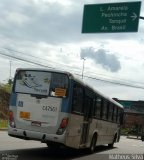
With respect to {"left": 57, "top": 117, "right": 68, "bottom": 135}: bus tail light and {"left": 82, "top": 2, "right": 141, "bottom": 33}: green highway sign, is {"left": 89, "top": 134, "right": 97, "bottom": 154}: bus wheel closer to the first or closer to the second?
{"left": 57, "top": 117, "right": 68, "bottom": 135}: bus tail light

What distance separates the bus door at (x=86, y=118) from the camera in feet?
60.9

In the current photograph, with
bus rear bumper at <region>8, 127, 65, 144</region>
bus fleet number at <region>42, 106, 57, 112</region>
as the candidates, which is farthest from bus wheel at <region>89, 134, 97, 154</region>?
bus fleet number at <region>42, 106, 57, 112</region>

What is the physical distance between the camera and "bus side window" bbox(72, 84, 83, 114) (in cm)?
1694

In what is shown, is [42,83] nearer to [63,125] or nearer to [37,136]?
[63,125]

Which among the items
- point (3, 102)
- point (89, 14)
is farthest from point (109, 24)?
point (3, 102)

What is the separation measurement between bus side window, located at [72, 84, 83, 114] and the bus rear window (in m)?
0.54

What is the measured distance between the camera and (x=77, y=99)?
Result: 1731 cm

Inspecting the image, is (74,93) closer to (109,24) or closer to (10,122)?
(10,122)

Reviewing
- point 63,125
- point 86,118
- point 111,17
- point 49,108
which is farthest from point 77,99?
point 111,17

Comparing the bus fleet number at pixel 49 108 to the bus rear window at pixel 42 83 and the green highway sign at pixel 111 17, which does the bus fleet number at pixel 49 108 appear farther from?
the green highway sign at pixel 111 17

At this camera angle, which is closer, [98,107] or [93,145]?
[98,107]

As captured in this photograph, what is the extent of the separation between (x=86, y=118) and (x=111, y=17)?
525 centimetres

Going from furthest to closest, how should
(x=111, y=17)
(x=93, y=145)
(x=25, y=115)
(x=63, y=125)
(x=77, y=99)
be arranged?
(x=111, y=17)
(x=93, y=145)
(x=77, y=99)
(x=25, y=115)
(x=63, y=125)

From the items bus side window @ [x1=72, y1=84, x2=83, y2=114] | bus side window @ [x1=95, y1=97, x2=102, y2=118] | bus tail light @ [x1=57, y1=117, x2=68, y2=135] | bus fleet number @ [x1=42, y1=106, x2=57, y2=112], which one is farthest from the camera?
bus side window @ [x1=95, y1=97, x2=102, y2=118]
